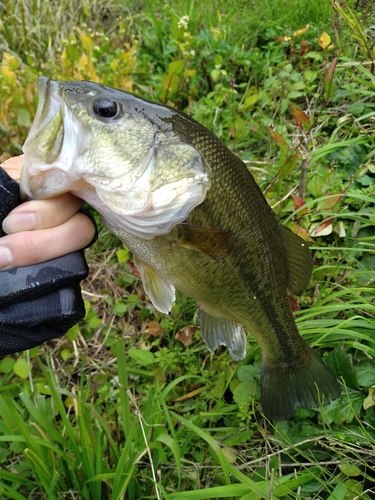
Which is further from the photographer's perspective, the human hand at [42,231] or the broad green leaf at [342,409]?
the broad green leaf at [342,409]

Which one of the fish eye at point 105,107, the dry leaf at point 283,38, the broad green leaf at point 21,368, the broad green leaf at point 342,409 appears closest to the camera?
the fish eye at point 105,107

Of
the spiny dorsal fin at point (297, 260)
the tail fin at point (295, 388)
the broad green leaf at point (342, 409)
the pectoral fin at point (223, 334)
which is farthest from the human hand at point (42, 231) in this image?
the broad green leaf at point (342, 409)

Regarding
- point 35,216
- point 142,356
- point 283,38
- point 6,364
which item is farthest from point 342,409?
point 283,38

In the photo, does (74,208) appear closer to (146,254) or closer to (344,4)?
(146,254)

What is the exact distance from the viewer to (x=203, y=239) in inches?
51.4

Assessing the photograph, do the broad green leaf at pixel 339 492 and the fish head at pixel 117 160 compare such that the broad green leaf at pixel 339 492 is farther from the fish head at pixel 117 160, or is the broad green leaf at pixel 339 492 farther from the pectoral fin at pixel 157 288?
the fish head at pixel 117 160

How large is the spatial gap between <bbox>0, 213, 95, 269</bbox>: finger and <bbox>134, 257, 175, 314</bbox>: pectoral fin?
267 millimetres

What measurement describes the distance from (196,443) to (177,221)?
1153mm

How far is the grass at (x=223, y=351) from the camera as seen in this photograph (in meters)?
1.55

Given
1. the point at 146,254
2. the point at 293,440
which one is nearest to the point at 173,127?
the point at 146,254

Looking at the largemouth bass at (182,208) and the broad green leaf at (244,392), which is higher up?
the largemouth bass at (182,208)

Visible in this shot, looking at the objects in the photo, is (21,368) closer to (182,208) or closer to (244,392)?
(244,392)

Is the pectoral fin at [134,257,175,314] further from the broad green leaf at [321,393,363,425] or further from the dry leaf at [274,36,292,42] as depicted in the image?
the dry leaf at [274,36,292,42]

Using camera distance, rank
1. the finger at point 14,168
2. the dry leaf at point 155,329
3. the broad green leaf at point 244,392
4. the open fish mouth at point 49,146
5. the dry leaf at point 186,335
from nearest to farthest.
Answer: the open fish mouth at point 49,146 < the finger at point 14,168 < the broad green leaf at point 244,392 < the dry leaf at point 186,335 < the dry leaf at point 155,329
